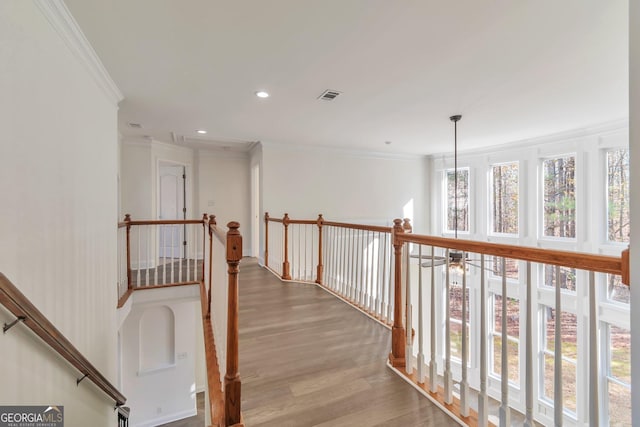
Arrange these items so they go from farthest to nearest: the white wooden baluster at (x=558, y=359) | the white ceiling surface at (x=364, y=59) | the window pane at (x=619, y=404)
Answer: the window pane at (x=619, y=404) < the white ceiling surface at (x=364, y=59) < the white wooden baluster at (x=558, y=359)

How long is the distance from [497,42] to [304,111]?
2.26 metres

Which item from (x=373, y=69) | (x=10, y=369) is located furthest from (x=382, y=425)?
(x=373, y=69)

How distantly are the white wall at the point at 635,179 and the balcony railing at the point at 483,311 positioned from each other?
0.06 meters

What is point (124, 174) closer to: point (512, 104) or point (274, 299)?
point (274, 299)

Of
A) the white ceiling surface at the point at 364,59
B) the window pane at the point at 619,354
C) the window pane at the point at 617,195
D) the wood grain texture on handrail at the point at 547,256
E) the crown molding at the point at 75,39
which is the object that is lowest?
the window pane at the point at 619,354

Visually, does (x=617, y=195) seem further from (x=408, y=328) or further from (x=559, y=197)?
(x=408, y=328)

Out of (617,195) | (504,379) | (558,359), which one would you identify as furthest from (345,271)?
(617,195)

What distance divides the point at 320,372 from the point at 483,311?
4.18 ft

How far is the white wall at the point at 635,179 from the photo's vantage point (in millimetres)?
990

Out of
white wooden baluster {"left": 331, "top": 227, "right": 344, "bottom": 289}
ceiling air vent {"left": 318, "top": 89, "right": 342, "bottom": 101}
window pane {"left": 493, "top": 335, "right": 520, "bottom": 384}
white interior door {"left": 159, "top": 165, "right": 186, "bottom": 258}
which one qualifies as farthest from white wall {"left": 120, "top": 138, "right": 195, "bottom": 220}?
window pane {"left": 493, "top": 335, "right": 520, "bottom": 384}

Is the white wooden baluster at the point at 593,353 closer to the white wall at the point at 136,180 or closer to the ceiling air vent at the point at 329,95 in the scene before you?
the ceiling air vent at the point at 329,95

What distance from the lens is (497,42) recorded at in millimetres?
2199

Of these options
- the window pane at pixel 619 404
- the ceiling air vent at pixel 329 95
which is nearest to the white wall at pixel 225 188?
the ceiling air vent at pixel 329 95

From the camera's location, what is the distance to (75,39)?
2.08m
